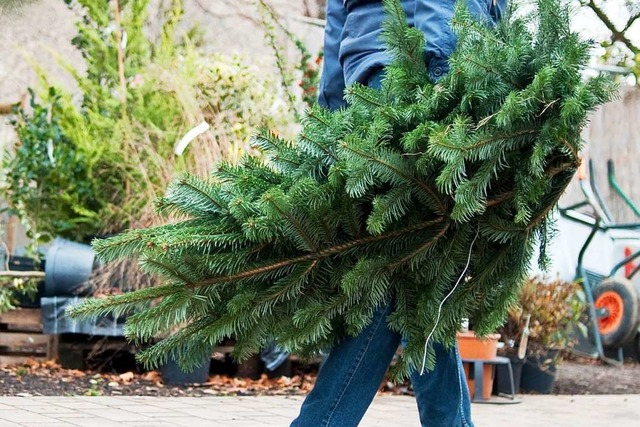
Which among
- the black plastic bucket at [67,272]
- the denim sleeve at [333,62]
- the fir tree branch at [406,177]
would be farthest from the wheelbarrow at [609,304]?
the fir tree branch at [406,177]

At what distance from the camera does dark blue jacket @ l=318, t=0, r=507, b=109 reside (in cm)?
217

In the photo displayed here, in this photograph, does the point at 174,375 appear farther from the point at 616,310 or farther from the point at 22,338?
the point at 616,310

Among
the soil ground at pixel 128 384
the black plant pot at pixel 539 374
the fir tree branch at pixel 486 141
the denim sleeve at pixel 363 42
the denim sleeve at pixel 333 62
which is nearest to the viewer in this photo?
the fir tree branch at pixel 486 141

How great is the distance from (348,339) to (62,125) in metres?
4.04

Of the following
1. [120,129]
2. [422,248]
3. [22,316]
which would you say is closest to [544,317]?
[120,129]

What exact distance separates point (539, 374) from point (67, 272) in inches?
115

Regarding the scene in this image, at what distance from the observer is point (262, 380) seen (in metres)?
5.34

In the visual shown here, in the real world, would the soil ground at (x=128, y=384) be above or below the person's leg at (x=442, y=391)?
below

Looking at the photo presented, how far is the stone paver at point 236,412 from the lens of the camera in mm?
3766

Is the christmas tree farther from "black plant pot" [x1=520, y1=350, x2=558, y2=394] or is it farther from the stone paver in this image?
"black plant pot" [x1=520, y1=350, x2=558, y2=394]

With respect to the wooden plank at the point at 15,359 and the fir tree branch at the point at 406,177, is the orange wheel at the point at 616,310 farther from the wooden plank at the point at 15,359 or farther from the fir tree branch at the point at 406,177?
the fir tree branch at the point at 406,177

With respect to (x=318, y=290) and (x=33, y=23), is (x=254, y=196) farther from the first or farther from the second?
(x=33, y=23)

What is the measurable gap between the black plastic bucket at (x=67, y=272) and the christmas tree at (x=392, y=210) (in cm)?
300

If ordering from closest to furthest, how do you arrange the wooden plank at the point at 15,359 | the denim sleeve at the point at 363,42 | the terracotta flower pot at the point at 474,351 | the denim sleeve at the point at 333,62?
the denim sleeve at the point at 363,42, the denim sleeve at the point at 333,62, the terracotta flower pot at the point at 474,351, the wooden plank at the point at 15,359
